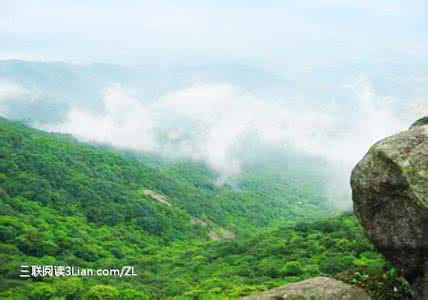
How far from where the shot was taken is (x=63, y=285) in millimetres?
67375

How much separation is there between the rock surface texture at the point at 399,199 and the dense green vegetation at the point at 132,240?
106 centimetres

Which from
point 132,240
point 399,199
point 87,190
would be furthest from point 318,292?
point 87,190

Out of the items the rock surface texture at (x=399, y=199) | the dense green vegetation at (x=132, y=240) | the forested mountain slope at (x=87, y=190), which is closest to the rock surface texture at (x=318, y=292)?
the dense green vegetation at (x=132, y=240)

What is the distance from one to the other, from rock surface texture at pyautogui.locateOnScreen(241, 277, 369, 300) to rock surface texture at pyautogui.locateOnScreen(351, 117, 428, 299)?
127 cm

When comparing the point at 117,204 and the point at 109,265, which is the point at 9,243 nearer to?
the point at 109,265

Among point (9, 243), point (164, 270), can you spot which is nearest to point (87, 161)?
point (9, 243)

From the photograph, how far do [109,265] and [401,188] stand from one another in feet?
306

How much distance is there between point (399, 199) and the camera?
11133 mm

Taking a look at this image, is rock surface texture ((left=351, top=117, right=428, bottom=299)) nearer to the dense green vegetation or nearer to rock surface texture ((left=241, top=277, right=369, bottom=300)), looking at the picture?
the dense green vegetation

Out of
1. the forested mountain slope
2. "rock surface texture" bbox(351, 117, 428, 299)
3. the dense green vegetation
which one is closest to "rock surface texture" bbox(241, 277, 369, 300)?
the dense green vegetation

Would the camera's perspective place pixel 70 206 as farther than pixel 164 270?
Yes

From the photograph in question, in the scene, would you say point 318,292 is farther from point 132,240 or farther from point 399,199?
point 132,240

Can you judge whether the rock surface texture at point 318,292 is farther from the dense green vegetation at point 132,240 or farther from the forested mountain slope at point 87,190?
the forested mountain slope at point 87,190

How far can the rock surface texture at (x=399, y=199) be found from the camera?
10656 millimetres
